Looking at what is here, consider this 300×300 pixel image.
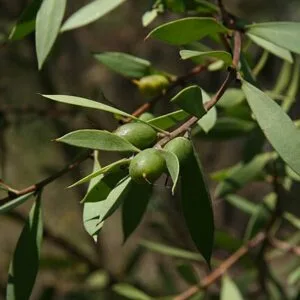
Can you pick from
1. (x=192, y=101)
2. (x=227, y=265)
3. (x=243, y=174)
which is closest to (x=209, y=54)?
(x=192, y=101)

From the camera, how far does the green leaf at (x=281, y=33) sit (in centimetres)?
57

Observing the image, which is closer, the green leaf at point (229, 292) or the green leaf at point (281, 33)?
the green leaf at point (281, 33)

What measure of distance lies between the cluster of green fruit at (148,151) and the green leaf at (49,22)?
0.53 feet

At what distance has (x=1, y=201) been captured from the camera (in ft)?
1.85

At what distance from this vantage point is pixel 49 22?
2.00ft

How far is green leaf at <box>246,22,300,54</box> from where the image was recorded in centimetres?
57

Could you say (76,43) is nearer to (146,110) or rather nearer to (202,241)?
(146,110)

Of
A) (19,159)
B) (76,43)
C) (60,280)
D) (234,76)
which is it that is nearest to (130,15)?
(76,43)

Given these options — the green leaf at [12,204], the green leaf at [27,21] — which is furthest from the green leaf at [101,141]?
the green leaf at [27,21]

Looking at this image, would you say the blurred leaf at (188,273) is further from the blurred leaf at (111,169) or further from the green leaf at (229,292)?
the blurred leaf at (111,169)

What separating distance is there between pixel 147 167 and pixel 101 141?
5 centimetres

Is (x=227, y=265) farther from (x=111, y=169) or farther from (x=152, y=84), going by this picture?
(x=111, y=169)

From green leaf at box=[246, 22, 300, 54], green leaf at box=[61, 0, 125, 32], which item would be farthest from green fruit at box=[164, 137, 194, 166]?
green leaf at box=[61, 0, 125, 32]

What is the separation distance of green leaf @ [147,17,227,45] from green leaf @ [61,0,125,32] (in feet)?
0.51
